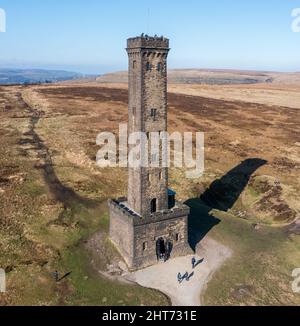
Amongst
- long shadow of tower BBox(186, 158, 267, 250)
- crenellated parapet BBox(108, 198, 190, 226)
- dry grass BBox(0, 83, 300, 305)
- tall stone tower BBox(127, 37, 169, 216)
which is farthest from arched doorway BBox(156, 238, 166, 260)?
dry grass BBox(0, 83, 300, 305)

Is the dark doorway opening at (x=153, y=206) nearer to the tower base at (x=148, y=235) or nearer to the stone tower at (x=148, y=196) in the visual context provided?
the stone tower at (x=148, y=196)

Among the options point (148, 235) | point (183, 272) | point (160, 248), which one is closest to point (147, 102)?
point (148, 235)

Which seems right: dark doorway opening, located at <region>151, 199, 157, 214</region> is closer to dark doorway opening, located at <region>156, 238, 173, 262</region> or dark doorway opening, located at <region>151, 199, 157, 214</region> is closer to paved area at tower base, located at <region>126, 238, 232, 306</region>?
dark doorway opening, located at <region>156, 238, 173, 262</region>

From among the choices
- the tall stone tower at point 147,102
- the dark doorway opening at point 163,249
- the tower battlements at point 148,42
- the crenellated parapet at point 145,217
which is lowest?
the dark doorway opening at point 163,249

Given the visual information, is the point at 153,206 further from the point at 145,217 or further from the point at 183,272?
the point at 183,272

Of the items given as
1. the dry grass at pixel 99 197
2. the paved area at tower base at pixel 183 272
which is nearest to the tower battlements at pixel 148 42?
the paved area at tower base at pixel 183 272
